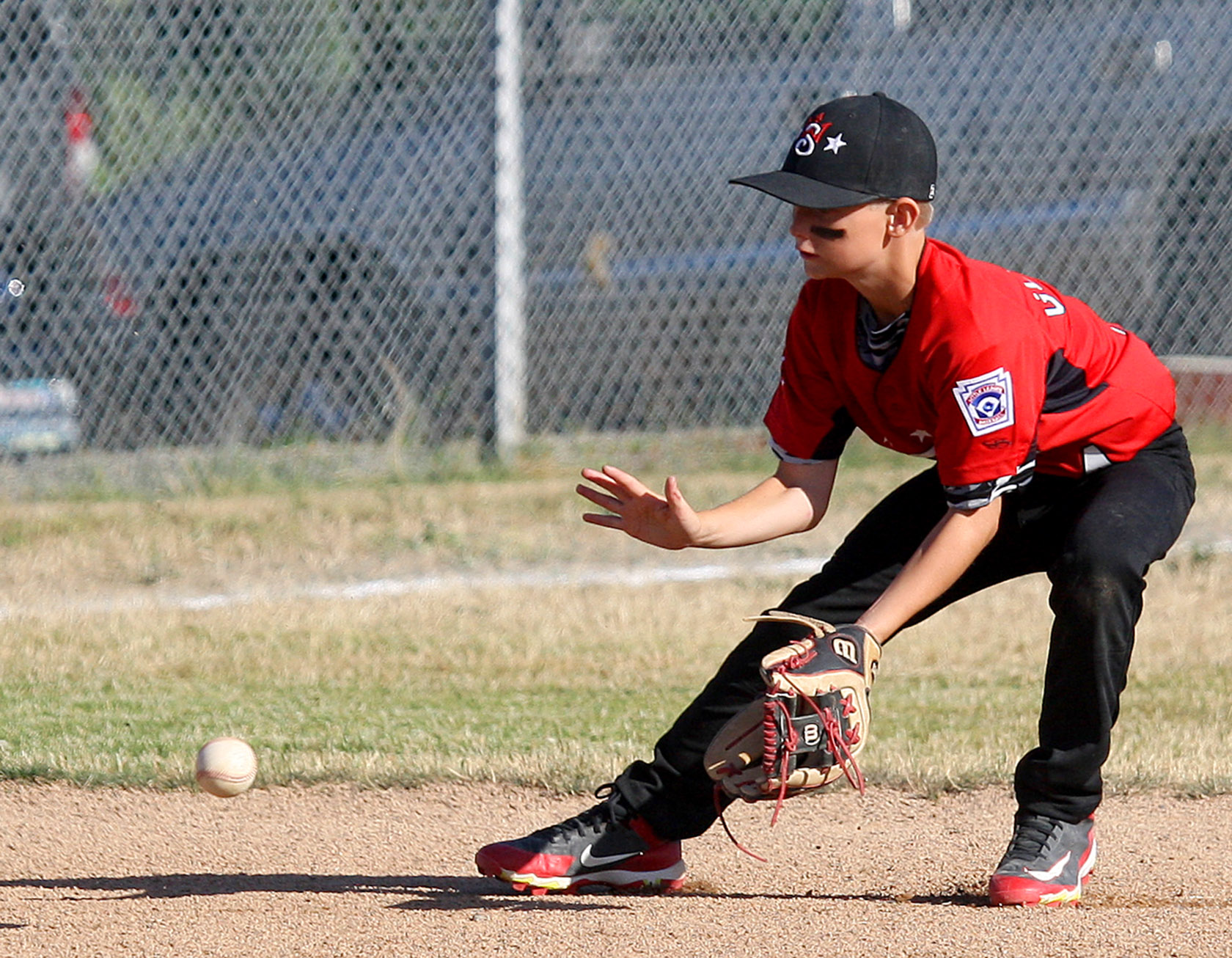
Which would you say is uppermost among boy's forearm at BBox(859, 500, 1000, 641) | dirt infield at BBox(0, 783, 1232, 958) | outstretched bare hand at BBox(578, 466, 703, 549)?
outstretched bare hand at BBox(578, 466, 703, 549)

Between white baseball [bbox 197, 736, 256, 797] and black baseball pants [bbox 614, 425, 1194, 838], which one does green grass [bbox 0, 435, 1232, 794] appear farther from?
black baseball pants [bbox 614, 425, 1194, 838]

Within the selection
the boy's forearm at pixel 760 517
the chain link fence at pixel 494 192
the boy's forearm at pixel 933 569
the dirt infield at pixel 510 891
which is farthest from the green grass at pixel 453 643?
the boy's forearm at pixel 933 569

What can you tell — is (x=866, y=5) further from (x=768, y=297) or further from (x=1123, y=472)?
(x=1123, y=472)

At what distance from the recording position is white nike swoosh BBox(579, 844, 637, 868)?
3.46 m

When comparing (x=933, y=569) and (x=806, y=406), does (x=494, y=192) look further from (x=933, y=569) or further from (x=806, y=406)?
(x=933, y=569)

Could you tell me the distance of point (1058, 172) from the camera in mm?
8211

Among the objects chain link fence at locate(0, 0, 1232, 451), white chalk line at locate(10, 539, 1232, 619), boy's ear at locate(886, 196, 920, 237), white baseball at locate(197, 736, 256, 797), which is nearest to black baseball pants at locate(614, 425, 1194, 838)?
boy's ear at locate(886, 196, 920, 237)

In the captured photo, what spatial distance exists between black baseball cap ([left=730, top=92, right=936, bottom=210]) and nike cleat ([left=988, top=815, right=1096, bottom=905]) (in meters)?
1.23

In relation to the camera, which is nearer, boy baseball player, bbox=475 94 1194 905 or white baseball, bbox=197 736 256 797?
boy baseball player, bbox=475 94 1194 905

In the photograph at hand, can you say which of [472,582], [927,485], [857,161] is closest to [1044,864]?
[927,485]

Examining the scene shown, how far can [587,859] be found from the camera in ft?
11.4

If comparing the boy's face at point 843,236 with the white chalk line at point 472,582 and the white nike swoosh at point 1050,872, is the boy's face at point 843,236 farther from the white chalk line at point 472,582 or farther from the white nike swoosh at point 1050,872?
the white chalk line at point 472,582

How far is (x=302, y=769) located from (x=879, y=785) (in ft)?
4.84

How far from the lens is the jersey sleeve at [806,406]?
3367mm
